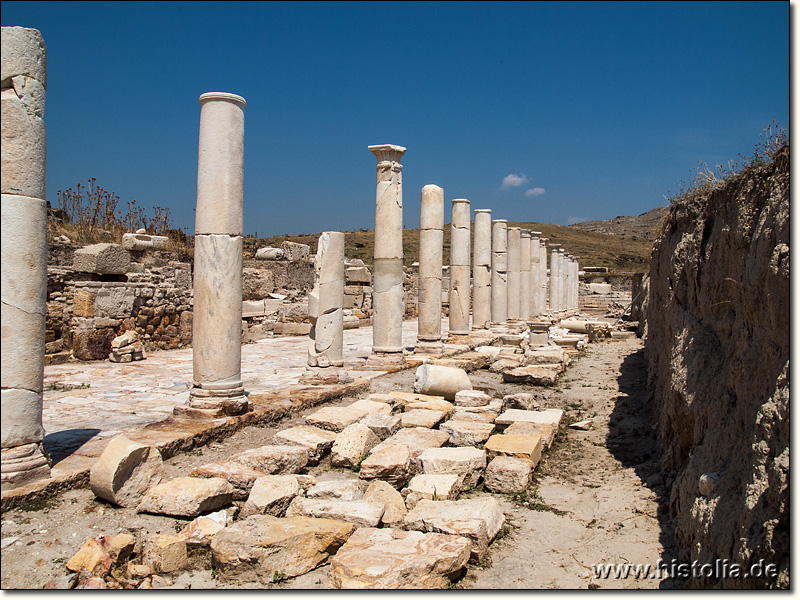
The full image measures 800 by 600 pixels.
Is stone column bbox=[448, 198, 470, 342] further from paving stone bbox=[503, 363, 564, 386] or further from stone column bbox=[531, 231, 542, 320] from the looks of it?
stone column bbox=[531, 231, 542, 320]

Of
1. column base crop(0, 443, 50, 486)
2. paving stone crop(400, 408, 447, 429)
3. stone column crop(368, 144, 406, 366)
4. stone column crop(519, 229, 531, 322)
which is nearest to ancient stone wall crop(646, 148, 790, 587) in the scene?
paving stone crop(400, 408, 447, 429)

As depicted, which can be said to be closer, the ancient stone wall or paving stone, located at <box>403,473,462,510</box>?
the ancient stone wall

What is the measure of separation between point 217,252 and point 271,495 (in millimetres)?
3172

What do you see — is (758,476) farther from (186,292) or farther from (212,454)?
(186,292)

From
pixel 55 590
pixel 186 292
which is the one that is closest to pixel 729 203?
pixel 55 590

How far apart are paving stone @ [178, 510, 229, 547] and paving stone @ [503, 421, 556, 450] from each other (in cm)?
378

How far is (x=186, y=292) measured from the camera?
14.6m

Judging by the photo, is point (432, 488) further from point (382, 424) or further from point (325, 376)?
point (325, 376)

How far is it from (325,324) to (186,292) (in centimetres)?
556

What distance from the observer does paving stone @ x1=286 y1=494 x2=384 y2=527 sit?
4.72m

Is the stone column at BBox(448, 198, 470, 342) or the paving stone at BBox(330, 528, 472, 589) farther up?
the stone column at BBox(448, 198, 470, 342)

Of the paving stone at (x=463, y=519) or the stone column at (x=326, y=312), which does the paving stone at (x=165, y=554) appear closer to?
the paving stone at (x=463, y=519)

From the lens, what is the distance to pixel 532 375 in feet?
37.1

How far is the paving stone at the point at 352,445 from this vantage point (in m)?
6.38
